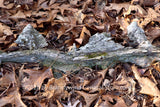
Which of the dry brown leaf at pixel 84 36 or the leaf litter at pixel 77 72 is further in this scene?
the dry brown leaf at pixel 84 36

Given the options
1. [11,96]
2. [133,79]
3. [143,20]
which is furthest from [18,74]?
[143,20]

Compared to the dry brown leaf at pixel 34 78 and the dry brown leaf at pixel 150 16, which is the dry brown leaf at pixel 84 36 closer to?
the dry brown leaf at pixel 34 78

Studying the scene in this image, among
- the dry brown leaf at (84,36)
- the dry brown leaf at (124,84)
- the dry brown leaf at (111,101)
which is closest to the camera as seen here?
the dry brown leaf at (111,101)

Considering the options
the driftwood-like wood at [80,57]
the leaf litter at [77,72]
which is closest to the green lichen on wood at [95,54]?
the driftwood-like wood at [80,57]

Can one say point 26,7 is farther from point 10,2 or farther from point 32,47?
point 32,47

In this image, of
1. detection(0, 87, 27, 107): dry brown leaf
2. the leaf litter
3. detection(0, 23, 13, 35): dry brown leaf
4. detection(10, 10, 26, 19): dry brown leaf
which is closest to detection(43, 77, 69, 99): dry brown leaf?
the leaf litter

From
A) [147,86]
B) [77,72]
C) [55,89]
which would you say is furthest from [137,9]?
[55,89]

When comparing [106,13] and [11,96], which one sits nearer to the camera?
[11,96]
